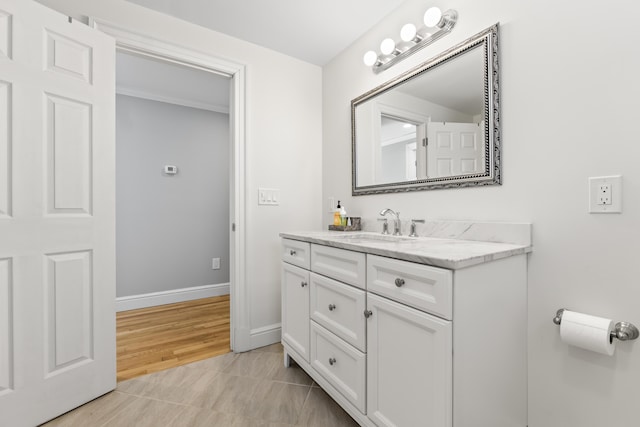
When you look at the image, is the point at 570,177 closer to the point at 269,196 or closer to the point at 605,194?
the point at 605,194

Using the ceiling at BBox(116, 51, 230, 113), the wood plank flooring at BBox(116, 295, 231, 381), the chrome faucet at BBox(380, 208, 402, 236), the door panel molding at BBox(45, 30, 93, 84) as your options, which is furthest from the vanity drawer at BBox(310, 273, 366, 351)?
the ceiling at BBox(116, 51, 230, 113)

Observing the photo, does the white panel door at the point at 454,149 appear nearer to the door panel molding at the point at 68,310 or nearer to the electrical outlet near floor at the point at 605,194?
the electrical outlet near floor at the point at 605,194

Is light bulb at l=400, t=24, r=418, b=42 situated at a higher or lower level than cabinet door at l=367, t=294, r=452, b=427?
higher

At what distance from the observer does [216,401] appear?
1.55 metres

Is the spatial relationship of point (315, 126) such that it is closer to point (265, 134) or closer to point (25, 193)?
point (265, 134)

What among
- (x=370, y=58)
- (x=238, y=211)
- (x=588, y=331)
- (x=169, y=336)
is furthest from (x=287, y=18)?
(x=169, y=336)

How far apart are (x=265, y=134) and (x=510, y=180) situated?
161 cm

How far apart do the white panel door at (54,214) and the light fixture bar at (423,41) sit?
5.03 ft

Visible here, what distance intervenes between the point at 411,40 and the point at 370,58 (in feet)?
1.04

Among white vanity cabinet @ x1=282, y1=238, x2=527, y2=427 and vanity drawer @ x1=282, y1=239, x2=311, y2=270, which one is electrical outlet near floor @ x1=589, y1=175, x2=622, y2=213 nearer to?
→ white vanity cabinet @ x1=282, y1=238, x2=527, y2=427

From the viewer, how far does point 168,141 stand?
3164mm

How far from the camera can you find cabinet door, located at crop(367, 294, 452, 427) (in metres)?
0.92

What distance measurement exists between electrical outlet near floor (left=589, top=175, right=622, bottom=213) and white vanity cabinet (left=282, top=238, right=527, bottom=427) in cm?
29

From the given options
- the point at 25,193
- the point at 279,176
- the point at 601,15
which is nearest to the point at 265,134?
the point at 279,176
